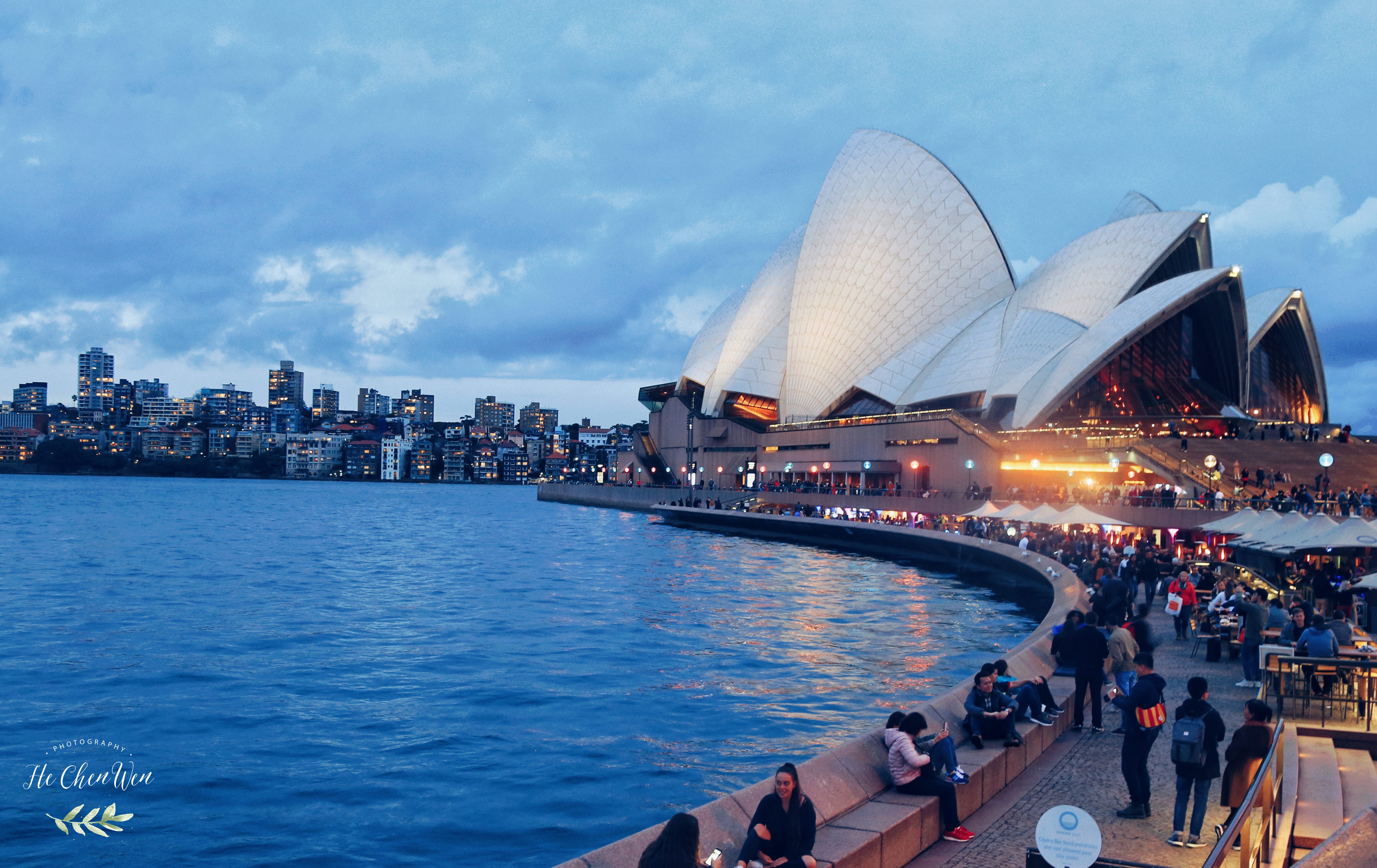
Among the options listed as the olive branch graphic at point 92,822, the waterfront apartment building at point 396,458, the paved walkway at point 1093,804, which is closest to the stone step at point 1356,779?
the paved walkway at point 1093,804

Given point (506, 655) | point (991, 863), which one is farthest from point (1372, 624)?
point (506, 655)

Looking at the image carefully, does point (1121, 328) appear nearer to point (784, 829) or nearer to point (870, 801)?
point (870, 801)

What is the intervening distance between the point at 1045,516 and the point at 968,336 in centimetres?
2149

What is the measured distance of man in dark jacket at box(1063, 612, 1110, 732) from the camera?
8.15 meters

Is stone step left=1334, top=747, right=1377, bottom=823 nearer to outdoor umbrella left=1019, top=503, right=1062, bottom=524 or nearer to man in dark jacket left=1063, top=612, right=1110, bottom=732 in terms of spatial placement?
man in dark jacket left=1063, top=612, right=1110, bottom=732

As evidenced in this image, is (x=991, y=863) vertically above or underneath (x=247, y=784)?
above

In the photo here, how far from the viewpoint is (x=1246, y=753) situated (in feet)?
18.5

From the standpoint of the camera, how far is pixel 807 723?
428 inches

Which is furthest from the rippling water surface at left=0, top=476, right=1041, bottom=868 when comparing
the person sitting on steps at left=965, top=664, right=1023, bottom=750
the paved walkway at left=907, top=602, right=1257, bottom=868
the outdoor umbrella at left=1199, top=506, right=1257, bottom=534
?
the outdoor umbrella at left=1199, top=506, right=1257, bottom=534

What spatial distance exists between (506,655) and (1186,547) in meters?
17.1

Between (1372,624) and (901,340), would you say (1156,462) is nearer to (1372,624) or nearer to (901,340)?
(1372,624)

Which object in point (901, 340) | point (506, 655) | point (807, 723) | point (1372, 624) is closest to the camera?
point (807, 723)

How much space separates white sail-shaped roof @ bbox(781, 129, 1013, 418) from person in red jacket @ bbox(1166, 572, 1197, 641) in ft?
109

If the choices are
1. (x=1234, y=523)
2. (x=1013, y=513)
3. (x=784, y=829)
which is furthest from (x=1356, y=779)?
(x=1013, y=513)
